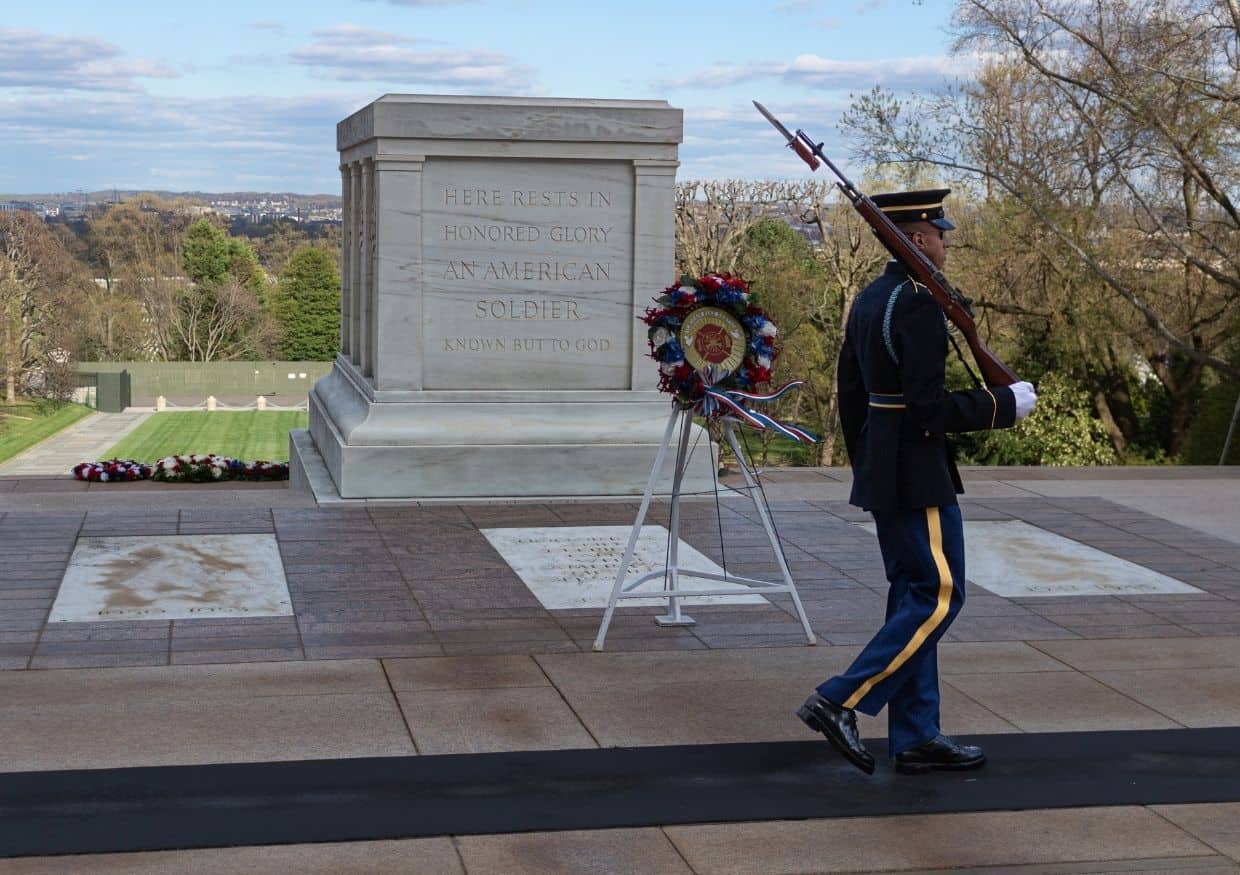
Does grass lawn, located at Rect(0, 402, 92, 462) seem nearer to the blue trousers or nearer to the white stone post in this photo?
the white stone post

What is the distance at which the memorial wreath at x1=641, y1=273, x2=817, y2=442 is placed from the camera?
6531 mm

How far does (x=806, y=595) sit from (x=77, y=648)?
3332 mm

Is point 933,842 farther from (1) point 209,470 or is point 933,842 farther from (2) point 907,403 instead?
(1) point 209,470

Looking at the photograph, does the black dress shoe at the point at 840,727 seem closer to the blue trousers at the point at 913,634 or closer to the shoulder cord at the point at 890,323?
the blue trousers at the point at 913,634

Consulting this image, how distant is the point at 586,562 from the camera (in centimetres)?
845

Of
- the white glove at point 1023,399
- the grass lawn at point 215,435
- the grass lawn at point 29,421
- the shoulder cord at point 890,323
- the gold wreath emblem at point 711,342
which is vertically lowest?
the grass lawn at point 215,435

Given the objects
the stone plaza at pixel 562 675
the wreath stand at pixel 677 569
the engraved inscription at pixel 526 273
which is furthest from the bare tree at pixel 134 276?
the wreath stand at pixel 677 569

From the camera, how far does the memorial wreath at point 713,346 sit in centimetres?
653

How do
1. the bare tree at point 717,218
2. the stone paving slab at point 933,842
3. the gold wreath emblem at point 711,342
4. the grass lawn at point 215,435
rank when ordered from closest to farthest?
the stone paving slab at point 933,842
the gold wreath emblem at point 711,342
the bare tree at point 717,218
the grass lawn at point 215,435

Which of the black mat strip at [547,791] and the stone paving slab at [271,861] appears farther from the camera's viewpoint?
the black mat strip at [547,791]

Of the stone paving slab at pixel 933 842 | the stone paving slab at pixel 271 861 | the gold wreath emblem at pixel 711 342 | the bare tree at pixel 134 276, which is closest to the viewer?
the stone paving slab at pixel 271 861

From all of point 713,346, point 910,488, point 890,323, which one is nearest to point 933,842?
point 910,488

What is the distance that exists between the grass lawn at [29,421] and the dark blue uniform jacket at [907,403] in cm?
4670

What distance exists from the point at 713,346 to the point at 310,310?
85.1 m
